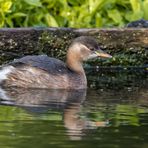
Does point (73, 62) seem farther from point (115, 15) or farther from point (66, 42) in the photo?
point (115, 15)

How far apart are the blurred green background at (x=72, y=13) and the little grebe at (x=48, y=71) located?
1.79 meters

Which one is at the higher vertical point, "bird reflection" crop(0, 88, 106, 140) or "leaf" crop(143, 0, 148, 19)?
"leaf" crop(143, 0, 148, 19)

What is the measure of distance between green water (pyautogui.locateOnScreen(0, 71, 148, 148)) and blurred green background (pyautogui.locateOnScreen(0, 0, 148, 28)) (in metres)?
2.18

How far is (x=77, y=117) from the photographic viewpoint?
25.8 feet

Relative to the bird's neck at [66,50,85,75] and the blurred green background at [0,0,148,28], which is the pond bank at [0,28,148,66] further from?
the bird's neck at [66,50,85,75]

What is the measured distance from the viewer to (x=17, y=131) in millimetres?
7047

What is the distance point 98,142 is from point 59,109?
1716 mm

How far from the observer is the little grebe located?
34.3 ft

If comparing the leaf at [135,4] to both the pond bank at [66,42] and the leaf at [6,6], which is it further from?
the leaf at [6,6]

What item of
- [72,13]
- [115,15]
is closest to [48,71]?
[72,13]

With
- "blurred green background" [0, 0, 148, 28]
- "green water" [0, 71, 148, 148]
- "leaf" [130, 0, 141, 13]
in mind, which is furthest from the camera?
"leaf" [130, 0, 141, 13]

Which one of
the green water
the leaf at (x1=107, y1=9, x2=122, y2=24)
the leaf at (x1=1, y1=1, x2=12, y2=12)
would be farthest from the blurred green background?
the green water

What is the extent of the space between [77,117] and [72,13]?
4938 mm

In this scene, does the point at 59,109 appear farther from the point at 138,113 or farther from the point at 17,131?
the point at 17,131
